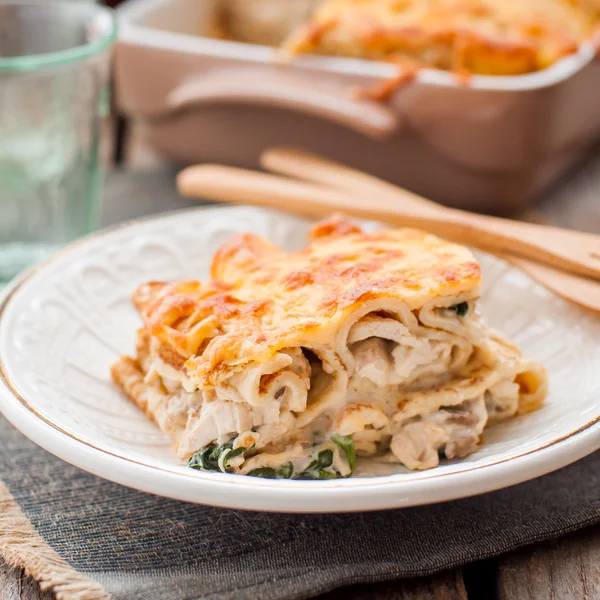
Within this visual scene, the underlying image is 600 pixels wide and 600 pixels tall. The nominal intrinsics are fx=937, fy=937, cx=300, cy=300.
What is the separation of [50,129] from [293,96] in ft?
1.95

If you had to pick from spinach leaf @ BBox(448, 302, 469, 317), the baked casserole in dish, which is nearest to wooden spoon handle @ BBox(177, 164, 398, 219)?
spinach leaf @ BBox(448, 302, 469, 317)

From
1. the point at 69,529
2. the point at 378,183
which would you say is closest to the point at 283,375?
the point at 69,529

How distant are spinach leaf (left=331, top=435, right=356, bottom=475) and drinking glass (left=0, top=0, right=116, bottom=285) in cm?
116

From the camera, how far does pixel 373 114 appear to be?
226 cm

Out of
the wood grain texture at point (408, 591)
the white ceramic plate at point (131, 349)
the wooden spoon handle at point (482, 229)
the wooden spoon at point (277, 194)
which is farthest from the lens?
the wooden spoon at point (277, 194)

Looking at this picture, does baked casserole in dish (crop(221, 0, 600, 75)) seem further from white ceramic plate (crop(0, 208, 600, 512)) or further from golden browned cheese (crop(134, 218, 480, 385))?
golden browned cheese (crop(134, 218, 480, 385))

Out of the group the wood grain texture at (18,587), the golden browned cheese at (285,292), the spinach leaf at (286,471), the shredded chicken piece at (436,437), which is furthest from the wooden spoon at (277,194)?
the wood grain texture at (18,587)

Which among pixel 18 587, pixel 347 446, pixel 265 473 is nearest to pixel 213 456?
pixel 265 473

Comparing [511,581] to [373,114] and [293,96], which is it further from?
[293,96]

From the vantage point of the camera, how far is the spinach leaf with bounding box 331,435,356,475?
1.27 meters

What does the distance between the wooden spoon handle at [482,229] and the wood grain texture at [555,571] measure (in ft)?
1.57

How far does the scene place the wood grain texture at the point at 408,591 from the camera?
118 centimetres

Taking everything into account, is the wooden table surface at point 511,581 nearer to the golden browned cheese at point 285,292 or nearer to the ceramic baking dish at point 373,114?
the golden browned cheese at point 285,292

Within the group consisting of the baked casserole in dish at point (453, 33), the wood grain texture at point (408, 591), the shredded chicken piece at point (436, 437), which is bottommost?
the wood grain texture at point (408, 591)
